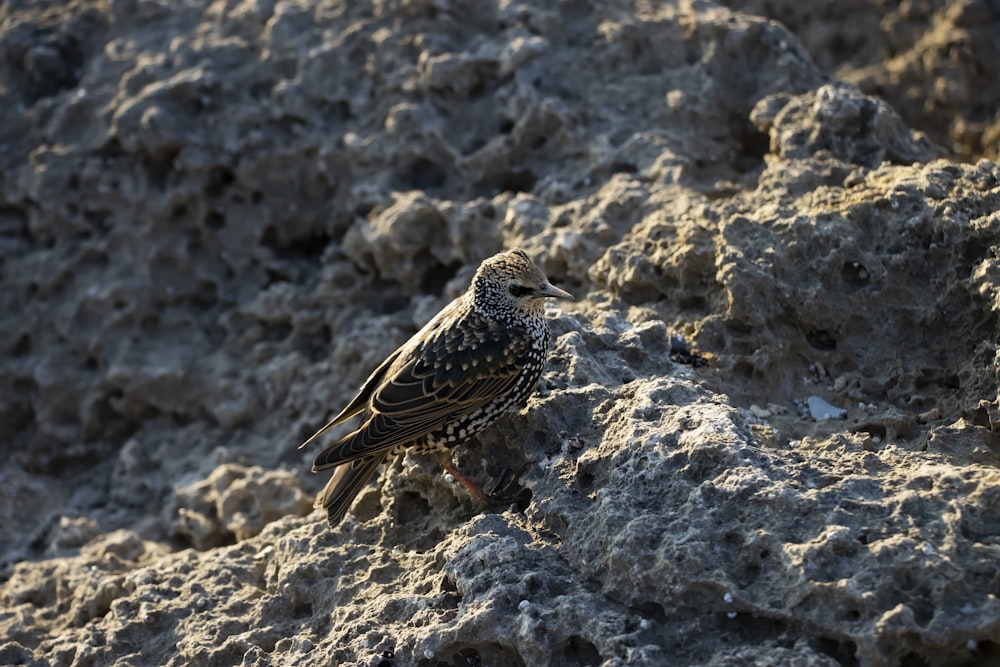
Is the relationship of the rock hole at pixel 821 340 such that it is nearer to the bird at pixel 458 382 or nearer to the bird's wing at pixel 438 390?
the bird at pixel 458 382

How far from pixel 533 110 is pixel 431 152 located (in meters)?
0.73

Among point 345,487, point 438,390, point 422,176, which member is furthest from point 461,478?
point 422,176

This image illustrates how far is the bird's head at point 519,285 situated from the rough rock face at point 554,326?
260mm

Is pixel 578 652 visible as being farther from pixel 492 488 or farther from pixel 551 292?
pixel 551 292

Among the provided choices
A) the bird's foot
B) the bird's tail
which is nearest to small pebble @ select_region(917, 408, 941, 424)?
the bird's foot

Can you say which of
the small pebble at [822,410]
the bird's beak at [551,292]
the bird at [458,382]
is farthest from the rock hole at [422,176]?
the small pebble at [822,410]

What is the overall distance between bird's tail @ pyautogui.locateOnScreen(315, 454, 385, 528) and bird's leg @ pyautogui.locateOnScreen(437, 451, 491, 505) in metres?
0.30

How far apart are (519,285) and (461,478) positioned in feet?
3.18

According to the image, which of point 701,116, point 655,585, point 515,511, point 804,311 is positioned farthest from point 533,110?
point 655,585

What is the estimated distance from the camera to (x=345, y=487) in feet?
16.4

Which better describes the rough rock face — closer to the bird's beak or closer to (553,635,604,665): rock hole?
(553,635,604,665): rock hole

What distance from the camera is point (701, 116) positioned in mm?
6570

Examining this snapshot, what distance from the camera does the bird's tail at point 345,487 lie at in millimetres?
4965

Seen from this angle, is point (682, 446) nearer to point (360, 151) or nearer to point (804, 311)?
point (804, 311)
